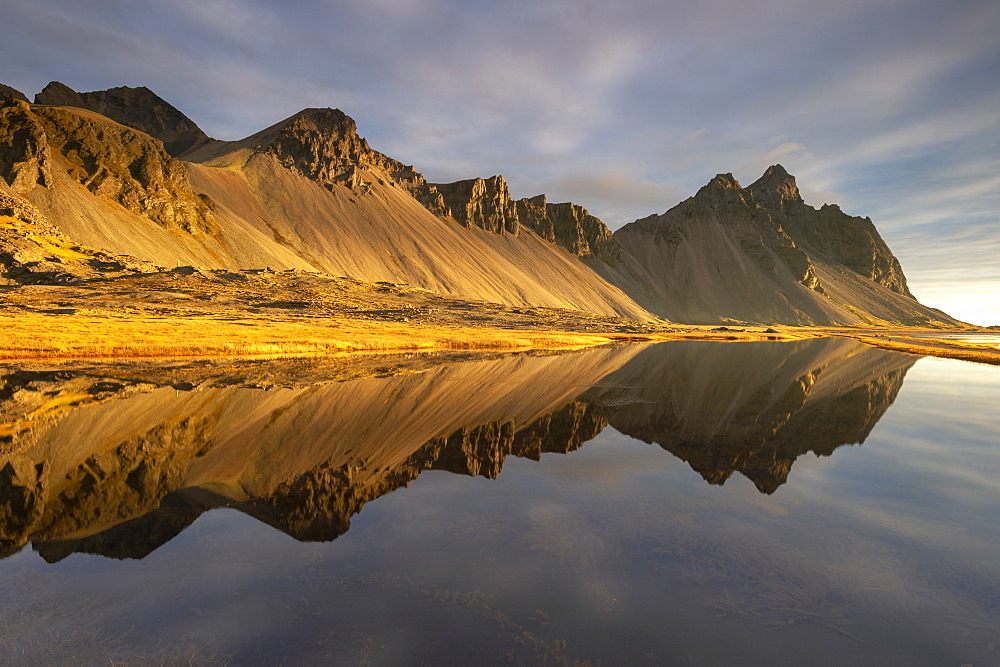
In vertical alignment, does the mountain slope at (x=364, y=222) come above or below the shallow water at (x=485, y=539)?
above

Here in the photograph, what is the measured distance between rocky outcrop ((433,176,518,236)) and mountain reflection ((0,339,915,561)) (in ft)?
511

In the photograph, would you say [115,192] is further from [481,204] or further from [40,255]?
[481,204]

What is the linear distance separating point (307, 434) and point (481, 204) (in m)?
178

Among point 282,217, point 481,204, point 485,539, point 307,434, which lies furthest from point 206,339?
point 481,204

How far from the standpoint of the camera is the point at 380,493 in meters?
9.95

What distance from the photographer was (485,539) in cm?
793

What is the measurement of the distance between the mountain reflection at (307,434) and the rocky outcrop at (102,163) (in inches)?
3748

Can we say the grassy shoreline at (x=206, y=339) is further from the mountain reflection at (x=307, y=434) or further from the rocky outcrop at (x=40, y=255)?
the rocky outcrop at (x=40, y=255)

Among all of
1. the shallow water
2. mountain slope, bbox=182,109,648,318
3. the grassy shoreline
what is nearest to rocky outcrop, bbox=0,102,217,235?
mountain slope, bbox=182,109,648,318

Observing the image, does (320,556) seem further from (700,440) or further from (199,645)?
(700,440)

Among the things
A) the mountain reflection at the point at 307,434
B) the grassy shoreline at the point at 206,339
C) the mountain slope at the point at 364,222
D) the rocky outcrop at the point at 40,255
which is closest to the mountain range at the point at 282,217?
the rocky outcrop at the point at 40,255

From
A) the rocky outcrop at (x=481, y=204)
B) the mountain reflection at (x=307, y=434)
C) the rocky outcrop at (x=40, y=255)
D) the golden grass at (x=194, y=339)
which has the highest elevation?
the rocky outcrop at (x=481, y=204)

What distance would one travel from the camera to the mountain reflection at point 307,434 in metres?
8.84

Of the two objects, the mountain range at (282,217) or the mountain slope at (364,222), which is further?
the mountain slope at (364,222)
